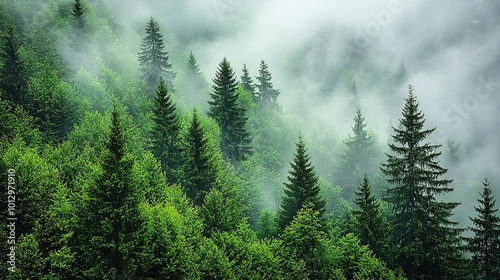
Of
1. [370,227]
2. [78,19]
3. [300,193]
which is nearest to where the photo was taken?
[370,227]

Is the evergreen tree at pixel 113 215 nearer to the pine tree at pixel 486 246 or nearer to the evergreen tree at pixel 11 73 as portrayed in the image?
the pine tree at pixel 486 246

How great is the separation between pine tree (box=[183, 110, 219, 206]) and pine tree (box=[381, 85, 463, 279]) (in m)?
18.9

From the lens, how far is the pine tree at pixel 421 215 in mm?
39656

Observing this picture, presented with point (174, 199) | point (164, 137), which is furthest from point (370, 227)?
point (164, 137)

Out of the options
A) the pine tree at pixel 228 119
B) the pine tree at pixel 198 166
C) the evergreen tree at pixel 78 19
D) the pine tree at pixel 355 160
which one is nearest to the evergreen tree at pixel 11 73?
the evergreen tree at pixel 78 19

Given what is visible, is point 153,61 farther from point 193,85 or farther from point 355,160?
point 355,160

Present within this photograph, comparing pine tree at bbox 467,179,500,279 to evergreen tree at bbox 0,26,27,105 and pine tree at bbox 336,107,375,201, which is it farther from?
evergreen tree at bbox 0,26,27,105

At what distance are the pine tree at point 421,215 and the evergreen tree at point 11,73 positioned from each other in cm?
5232

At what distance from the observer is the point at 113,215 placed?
31.1 metres

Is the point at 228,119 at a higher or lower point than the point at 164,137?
higher

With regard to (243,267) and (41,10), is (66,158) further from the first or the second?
(41,10)

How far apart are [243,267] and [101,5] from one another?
102241 mm

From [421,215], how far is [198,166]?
77.4 feet

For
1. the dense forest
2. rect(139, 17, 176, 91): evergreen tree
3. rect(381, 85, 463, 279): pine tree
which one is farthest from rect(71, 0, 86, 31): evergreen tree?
rect(381, 85, 463, 279): pine tree
